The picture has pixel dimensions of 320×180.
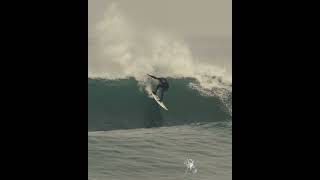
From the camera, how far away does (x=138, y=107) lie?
362cm

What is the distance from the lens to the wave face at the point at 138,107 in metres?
3.58

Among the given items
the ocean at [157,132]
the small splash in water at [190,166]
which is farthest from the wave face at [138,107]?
the small splash in water at [190,166]

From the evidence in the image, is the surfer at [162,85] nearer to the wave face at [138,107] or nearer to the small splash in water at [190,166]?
the wave face at [138,107]

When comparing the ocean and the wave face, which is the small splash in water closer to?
the ocean

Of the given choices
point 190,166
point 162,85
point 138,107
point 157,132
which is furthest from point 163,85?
point 190,166

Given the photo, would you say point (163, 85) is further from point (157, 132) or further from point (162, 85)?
point (157, 132)

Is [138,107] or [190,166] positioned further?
[138,107]

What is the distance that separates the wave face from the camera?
3584 mm

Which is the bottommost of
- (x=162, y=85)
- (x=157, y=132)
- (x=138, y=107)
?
(x=157, y=132)
